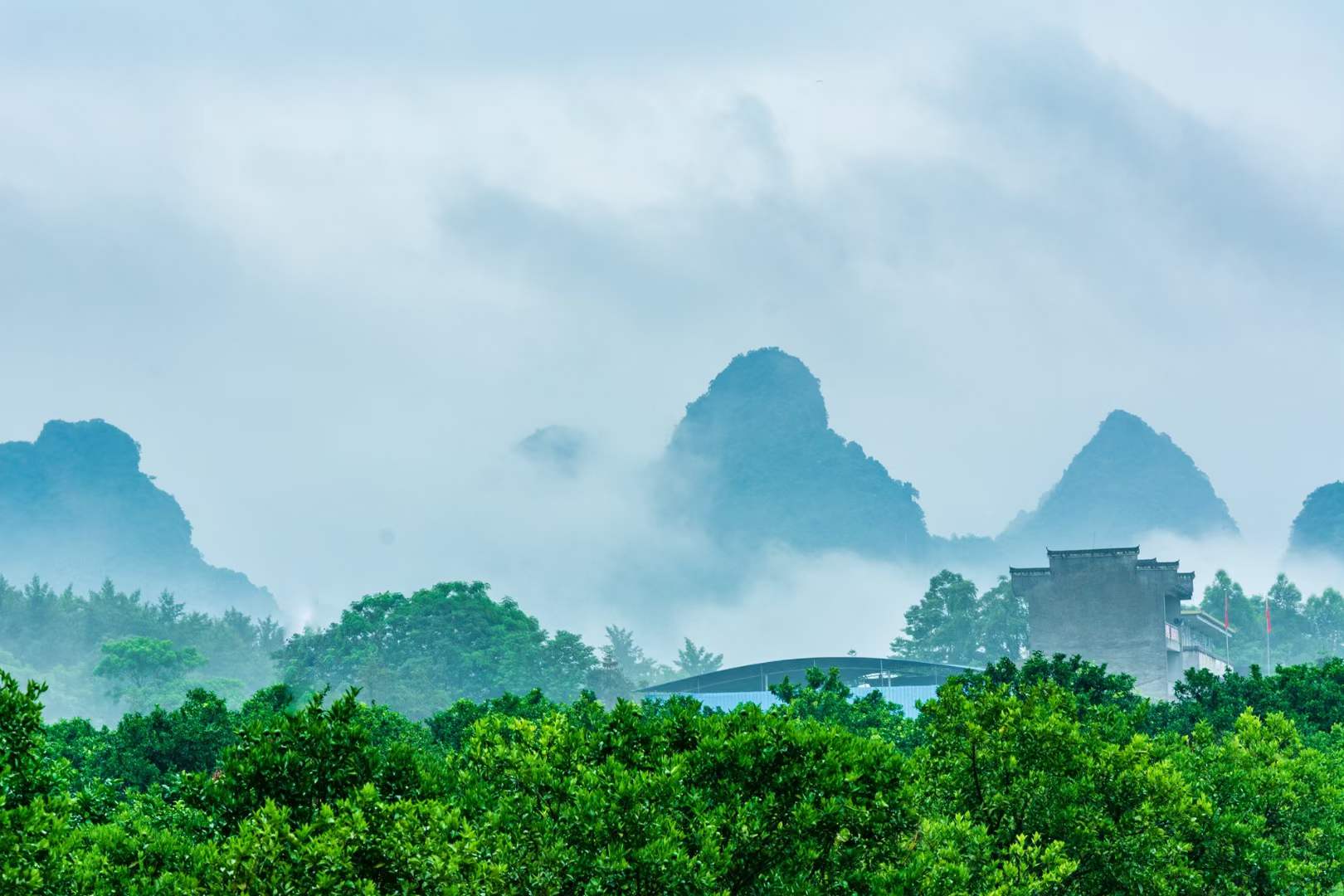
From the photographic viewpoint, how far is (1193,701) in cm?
4294

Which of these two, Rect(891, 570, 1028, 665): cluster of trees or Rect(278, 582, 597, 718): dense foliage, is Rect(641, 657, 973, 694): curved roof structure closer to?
Rect(278, 582, 597, 718): dense foliage

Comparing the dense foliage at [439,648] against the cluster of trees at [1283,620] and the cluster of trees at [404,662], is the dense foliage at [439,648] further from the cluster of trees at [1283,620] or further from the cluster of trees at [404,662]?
the cluster of trees at [1283,620]

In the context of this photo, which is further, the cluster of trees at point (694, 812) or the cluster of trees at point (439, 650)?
the cluster of trees at point (439, 650)

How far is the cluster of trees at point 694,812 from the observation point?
15055 millimetres

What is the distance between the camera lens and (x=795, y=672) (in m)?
98.4

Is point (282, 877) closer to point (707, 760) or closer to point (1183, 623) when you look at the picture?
point (707, 760)

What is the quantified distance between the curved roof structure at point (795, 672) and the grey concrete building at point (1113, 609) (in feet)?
23.9

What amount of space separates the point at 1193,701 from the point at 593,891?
3190 centimetres

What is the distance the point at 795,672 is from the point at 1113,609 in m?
21.5

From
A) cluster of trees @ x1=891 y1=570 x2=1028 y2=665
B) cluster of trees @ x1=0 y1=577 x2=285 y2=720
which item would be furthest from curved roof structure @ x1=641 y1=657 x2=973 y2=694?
cluster of trees @ x1=0 y1=577 x2=285 y2=720

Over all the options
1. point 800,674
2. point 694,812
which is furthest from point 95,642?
point 694,812

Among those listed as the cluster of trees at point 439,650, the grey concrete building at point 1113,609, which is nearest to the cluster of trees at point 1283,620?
the grey concrete building at point 1113,609

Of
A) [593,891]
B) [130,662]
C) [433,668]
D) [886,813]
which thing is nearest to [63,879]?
[593,891]

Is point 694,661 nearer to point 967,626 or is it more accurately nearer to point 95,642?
point 967,626
